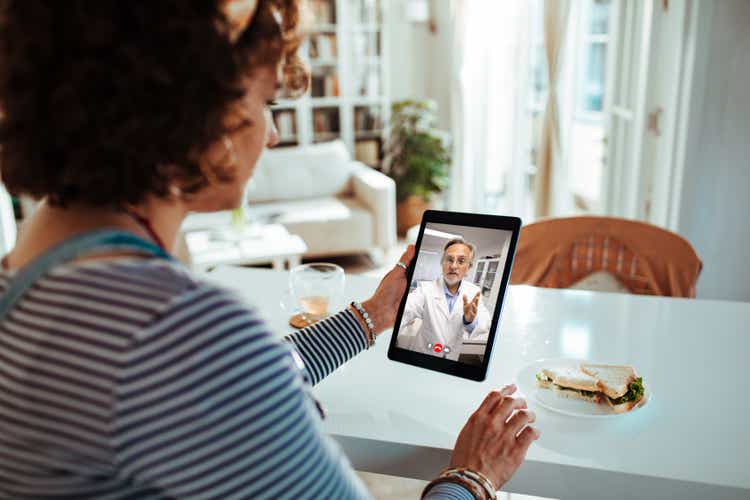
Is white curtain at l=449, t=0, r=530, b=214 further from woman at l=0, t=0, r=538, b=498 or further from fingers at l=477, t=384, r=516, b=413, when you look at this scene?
woman at l=0, t=0, r=538, b=498

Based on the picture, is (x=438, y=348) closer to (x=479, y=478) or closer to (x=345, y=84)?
(x=479, y=478)

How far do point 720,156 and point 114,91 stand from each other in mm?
2735

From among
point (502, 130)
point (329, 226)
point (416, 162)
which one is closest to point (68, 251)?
point (329, 226)

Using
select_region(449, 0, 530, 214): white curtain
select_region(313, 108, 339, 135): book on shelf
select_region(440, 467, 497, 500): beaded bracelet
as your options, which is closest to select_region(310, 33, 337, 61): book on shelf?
select_region(313, 108, 339, 135): book on shelf

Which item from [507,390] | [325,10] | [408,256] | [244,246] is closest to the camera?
[507,390]

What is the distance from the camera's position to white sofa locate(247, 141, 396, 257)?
170 inches

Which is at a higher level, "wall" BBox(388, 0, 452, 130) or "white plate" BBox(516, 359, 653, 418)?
"wall" BBox(388, 0, 452, 130)

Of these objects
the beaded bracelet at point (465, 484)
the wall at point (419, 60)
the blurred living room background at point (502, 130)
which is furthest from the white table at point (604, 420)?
the wall at point (419, 60)

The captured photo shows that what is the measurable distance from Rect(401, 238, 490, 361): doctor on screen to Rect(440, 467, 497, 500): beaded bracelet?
248mm

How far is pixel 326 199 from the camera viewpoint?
478cm

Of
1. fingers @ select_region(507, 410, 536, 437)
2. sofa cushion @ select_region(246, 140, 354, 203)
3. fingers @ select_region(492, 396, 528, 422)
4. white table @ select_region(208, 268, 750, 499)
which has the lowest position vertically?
sofa cushion @ select_region(246, 140, 354, 203)

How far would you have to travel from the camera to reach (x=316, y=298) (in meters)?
1.33

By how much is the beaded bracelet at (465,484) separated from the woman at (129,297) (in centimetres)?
22

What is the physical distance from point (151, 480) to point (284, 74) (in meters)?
0.41
